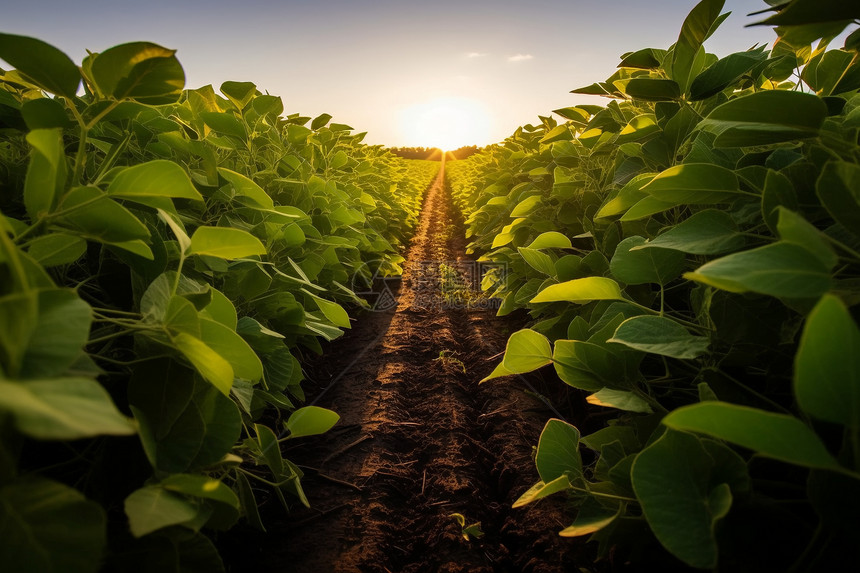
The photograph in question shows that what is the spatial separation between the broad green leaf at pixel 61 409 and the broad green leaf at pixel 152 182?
1.37ft

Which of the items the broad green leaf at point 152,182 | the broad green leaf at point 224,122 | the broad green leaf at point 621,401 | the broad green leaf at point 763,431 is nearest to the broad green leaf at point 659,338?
the broad green leaf at point 621,401

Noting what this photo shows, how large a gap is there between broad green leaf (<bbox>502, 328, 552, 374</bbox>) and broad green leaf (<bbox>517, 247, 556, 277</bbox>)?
0.59 meters

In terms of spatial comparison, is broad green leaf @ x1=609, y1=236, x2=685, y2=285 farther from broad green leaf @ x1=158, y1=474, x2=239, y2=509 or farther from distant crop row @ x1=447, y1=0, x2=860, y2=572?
broad green leaf @ x1=158, y1=474, x2=239, y2=509

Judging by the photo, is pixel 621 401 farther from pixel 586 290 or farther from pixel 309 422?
pixel 309 422

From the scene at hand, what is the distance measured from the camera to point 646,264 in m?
1.04

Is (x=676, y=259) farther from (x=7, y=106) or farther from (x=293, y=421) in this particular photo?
(x=7, y=106)

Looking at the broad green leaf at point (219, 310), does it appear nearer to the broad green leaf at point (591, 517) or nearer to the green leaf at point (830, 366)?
the broad green leaf at point (591, 517)

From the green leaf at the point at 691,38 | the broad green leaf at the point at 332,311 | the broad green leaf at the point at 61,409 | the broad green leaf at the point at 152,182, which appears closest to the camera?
the broad green leaf at the point at 61,409

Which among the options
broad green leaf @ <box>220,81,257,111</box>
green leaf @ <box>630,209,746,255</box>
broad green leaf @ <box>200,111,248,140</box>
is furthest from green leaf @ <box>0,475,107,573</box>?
broad green leaf @ <box>220,81,257,111</box>

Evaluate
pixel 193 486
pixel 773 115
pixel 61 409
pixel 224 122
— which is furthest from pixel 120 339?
pixel 773 115

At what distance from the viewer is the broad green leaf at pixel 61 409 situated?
0.34m

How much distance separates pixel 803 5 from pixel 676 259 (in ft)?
1.72

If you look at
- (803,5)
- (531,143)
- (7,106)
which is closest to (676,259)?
(803,5)

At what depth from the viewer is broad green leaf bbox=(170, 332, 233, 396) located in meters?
0.67
